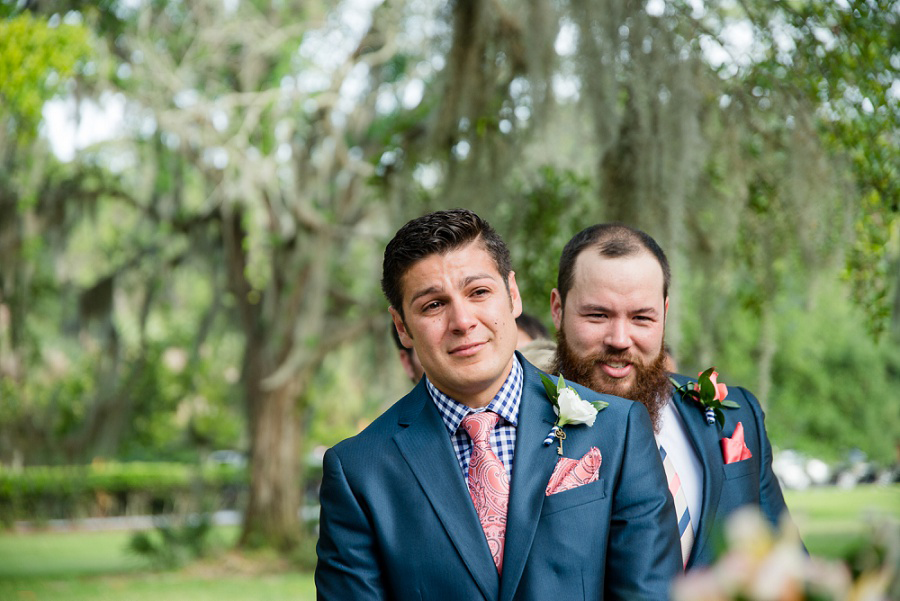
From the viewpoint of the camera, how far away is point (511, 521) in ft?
6.31

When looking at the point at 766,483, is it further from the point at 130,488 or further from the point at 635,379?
the point at 130,488

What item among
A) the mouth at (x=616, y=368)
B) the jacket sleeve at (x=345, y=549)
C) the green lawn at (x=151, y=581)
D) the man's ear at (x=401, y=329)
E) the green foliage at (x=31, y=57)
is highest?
the green foliage at (x=31, y=57)

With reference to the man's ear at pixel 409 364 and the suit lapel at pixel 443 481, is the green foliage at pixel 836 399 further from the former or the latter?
the suit lapel at pixel 443 481

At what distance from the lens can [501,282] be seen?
2105mm

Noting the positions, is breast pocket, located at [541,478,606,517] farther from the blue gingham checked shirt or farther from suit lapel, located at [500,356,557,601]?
the blue gingham checked shirt

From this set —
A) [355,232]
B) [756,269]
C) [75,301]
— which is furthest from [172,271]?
[756,269]

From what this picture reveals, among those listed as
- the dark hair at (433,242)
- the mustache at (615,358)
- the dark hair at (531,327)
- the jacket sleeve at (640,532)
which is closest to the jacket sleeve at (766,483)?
the mustache at (615,358)

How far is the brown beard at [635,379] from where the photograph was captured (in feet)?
7.87

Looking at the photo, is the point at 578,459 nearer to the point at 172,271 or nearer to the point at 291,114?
the point at 291,114

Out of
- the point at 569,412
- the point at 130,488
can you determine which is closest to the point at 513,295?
the point at 569,412

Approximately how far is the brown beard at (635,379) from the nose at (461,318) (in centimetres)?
53

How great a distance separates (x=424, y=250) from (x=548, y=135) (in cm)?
369

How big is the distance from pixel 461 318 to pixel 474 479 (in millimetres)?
348

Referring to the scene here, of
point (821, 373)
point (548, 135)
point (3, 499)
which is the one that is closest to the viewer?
point (548, 135)
